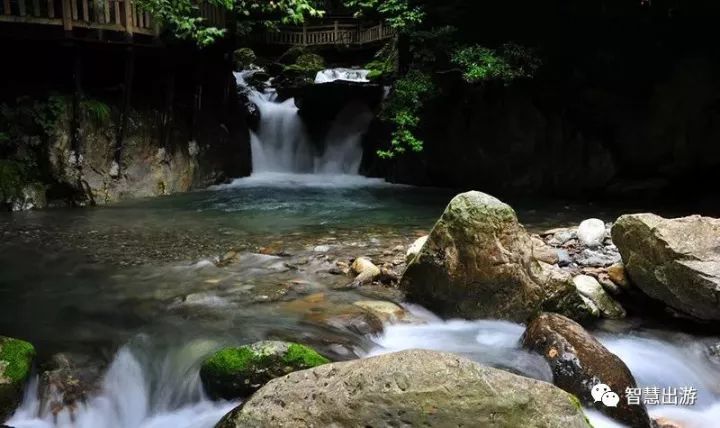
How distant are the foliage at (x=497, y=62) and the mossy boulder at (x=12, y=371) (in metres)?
9.88

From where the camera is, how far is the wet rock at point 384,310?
494 centimetres

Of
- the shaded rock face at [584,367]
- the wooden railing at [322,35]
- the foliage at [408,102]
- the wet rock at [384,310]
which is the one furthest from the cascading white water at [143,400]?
the wooden railing at [322,35]

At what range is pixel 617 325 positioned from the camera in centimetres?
506

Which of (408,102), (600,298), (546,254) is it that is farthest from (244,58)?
(600,298)

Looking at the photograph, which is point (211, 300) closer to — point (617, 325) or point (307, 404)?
point (307, 404)

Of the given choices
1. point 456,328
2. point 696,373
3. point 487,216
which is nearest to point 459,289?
point 456,328

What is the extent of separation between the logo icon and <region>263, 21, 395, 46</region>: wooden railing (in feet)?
77.8

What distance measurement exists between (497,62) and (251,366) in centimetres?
995

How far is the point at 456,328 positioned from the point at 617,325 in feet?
5.04

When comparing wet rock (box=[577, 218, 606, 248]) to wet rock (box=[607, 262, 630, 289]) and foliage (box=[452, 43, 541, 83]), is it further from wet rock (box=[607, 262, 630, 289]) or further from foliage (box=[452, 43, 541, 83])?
foliage (box=[452, 43, 541, 83])

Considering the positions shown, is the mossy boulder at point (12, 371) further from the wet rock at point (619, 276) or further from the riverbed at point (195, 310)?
the wet rock at point (619, 276)

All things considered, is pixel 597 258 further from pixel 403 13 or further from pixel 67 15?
pixel 67 15

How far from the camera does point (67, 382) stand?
12.2ft

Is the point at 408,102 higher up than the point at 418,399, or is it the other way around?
the point at 408,102
